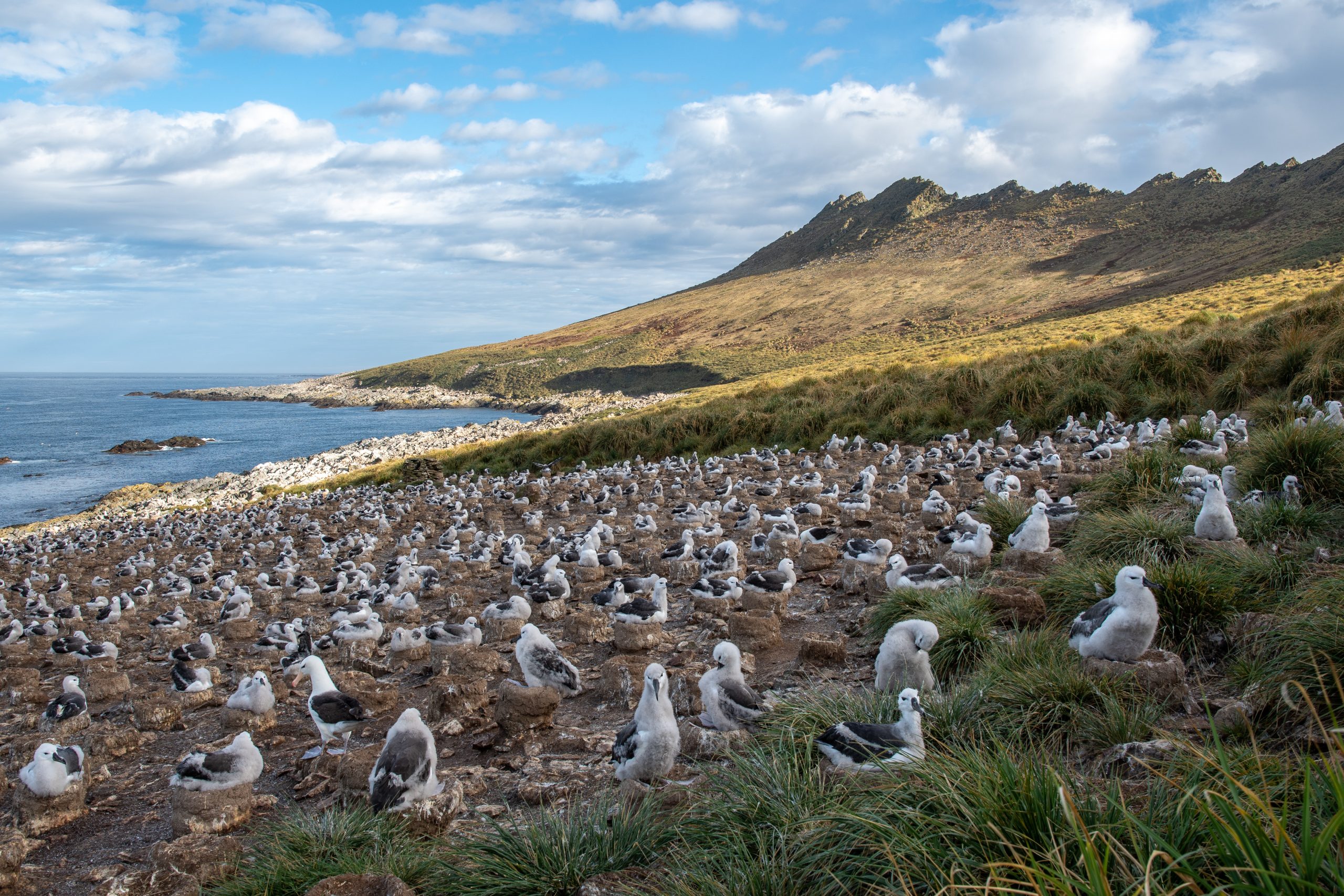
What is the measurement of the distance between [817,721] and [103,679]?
27.9ft

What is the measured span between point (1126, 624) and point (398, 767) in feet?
15.1

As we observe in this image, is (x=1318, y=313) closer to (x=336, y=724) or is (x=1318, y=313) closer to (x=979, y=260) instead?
(x=336, y=724)

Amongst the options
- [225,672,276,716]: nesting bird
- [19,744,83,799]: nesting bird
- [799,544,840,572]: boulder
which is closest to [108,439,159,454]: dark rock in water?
[225,672,276,716]: nesting bird

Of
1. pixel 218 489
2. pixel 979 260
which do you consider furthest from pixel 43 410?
pixel 979 260

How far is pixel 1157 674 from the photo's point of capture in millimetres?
4355

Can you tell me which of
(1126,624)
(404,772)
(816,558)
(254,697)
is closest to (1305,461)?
(1126,624)

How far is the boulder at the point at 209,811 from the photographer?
498 cm

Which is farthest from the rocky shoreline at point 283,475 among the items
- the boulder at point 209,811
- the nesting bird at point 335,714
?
the boulder at point 209,811

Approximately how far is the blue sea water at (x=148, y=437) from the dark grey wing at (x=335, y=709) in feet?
140

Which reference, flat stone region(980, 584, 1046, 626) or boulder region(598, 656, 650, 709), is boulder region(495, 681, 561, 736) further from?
flat stone region(980, 584, 1046, 626)

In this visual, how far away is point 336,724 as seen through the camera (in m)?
6.09

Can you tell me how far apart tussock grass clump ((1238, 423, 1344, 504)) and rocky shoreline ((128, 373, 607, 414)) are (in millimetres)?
58740

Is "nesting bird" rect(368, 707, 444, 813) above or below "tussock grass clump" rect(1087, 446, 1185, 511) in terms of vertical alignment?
below

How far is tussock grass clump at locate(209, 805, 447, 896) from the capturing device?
384cm
